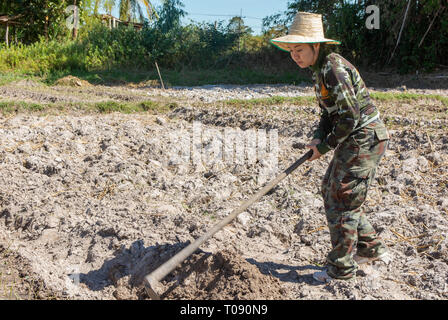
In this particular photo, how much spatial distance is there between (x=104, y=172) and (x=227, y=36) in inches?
386

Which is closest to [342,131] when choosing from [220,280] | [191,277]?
[220,280]

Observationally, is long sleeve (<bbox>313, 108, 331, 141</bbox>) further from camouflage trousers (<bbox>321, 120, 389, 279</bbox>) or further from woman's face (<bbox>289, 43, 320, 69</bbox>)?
woman's face (<bbox>289, 43, 320, 69</bbox>)

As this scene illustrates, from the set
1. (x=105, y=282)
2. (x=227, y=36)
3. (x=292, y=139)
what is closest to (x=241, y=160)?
(x=292, y=139)

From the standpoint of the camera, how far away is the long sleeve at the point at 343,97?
2.29 m

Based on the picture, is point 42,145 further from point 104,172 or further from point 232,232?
point 232,232

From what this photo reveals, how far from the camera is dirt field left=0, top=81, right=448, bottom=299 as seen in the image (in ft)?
9.00

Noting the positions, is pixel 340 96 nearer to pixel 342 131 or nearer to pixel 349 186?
pixel 342 131

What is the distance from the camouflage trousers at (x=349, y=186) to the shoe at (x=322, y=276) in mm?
48

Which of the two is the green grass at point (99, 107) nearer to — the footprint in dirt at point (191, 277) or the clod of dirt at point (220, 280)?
the footprint in dirt at point (191, 277)

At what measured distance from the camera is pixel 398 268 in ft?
9.20

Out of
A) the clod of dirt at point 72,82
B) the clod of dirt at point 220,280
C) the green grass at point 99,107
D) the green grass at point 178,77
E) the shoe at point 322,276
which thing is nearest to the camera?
the clod of dirt at point 220,280

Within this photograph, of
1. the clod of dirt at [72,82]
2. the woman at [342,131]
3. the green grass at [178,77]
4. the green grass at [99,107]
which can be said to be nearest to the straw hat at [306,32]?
the woman at [342,131]

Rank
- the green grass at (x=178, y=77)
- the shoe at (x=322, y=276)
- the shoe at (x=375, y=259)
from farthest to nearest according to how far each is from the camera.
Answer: the green grass at (x=178, y=77), the shoe at (x=375, y=259), the shoe at (x=322, y=276)

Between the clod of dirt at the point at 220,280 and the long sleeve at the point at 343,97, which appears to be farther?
the clod of dirt at the point at 220,280
